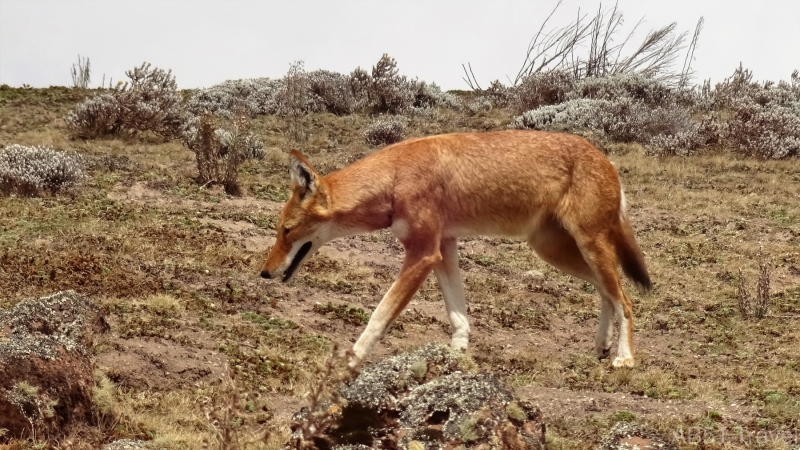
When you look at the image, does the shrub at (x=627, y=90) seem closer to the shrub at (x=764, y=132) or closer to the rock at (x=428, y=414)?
the shrub at (x=764, y=132)

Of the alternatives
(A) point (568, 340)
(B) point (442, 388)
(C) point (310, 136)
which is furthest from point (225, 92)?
(B) point (442, 388)

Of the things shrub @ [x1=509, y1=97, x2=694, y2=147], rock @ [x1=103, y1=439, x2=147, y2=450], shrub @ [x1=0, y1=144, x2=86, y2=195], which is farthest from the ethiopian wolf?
shrub @ [x1=509, y1=97, x2=694, y2=147]

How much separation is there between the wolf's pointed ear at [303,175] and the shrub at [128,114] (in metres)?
12.1

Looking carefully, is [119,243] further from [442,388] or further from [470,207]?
[442,388]

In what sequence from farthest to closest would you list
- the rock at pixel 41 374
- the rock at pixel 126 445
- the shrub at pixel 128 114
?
the shrub at pixel 128 114 → the rock at pixel 41 374 → the rock at pixel 126 445

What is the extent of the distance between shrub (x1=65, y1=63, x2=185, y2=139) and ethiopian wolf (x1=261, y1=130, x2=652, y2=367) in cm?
1190

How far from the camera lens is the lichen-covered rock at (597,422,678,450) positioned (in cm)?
398

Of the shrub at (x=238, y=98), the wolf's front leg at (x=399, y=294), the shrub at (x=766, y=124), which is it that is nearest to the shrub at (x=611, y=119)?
the shrub at (x=766, y=124)

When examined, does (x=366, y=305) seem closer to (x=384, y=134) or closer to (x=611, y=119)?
(x=384, y=134)

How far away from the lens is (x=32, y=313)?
19.6ft

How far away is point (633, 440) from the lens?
4043mm

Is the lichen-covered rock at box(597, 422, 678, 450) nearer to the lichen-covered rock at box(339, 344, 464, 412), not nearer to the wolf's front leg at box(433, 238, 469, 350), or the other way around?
the lichen-covered rock at box(339, 344, 464, 412)

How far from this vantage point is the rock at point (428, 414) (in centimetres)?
393

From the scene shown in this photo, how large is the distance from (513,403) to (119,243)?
271 inches
